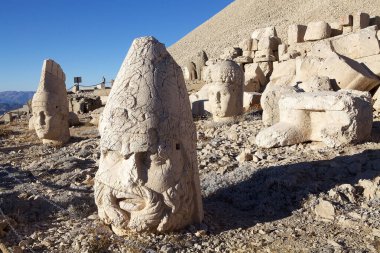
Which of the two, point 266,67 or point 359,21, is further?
point 266,67

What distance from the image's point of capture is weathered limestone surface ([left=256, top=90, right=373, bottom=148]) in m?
6.31

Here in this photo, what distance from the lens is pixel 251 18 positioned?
37.2 m

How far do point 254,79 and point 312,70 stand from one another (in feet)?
13.5

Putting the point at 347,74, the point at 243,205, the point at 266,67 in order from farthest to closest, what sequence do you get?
the point at 266,67 → the point at 347,74 → the point at 243,205

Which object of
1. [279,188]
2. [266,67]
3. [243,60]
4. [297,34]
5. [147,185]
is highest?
[297,34]

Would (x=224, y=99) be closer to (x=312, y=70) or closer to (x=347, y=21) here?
(x=312, y=70)

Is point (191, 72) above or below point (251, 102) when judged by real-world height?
above

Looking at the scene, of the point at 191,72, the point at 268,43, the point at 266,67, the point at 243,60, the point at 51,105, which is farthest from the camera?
the point at 191,72

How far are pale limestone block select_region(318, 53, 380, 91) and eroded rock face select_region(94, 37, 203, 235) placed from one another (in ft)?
21.1

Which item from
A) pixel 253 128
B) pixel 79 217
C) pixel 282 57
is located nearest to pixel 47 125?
pixel 253 128

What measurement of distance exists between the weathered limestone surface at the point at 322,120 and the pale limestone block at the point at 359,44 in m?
5.19

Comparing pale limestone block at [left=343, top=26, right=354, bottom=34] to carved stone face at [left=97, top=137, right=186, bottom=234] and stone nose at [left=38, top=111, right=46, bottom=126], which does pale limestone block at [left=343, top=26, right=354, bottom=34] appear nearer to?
stone nose at [left=38, top=111, right=46, bottom=126]

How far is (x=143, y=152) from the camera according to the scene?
379cm

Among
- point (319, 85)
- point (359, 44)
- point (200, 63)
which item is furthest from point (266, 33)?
point (319, 85)
